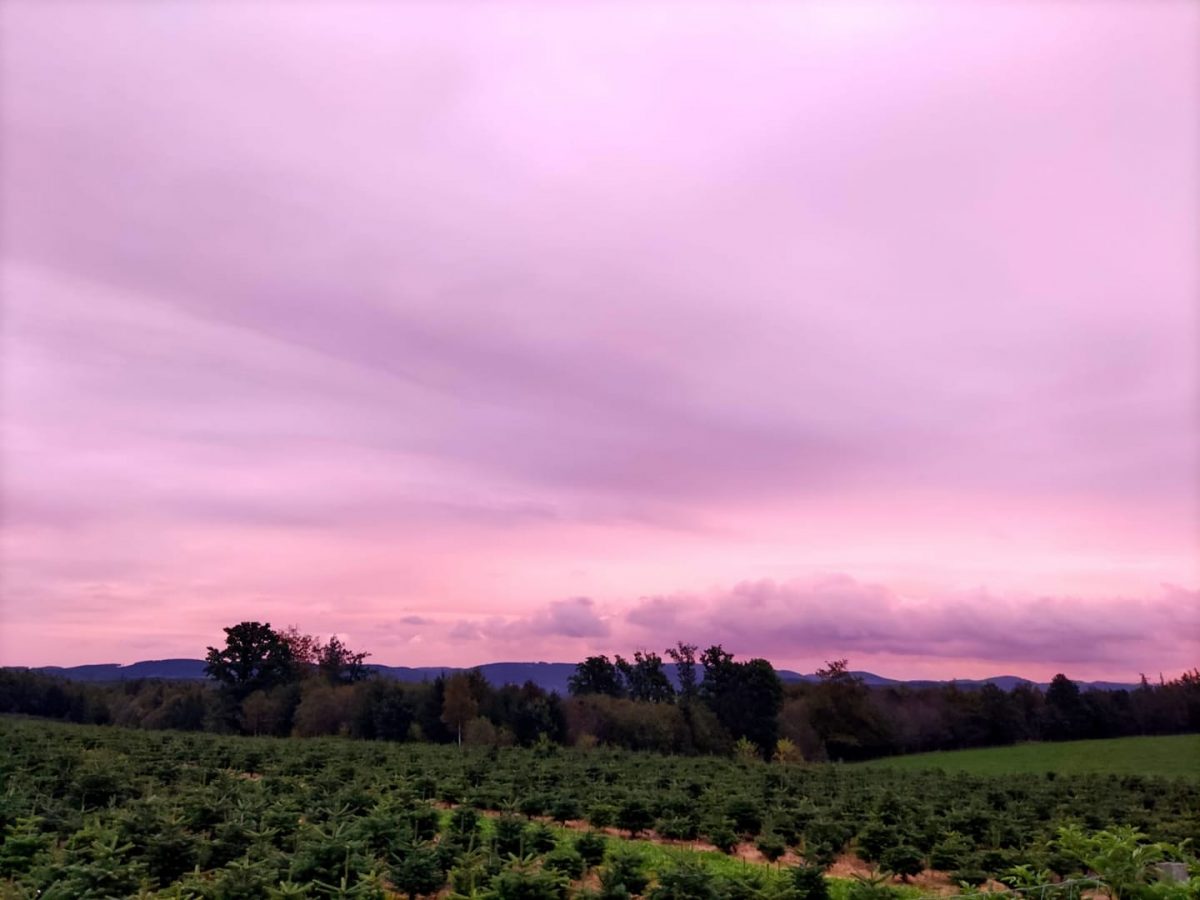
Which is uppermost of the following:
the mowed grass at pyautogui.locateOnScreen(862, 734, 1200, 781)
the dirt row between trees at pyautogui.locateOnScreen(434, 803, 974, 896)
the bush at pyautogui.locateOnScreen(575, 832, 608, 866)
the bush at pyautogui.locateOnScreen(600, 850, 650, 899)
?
the bush at pyautogui.locateOnScreen(600, 850, 650, 899)

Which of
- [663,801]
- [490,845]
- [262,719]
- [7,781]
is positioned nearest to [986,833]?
[663,801]

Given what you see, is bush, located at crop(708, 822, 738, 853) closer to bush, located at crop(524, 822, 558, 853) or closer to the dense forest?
bush, located at crop(524, 822, 558, 853)

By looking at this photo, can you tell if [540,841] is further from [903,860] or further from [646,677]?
[646,677]

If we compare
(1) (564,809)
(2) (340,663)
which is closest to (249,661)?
(2) (340,663)

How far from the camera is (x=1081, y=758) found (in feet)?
192

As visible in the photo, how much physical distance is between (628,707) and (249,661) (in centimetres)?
3278

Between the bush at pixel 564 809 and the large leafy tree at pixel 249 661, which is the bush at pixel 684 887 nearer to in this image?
the bush at pixel 564 809

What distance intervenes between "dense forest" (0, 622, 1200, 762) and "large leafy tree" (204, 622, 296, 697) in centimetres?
10

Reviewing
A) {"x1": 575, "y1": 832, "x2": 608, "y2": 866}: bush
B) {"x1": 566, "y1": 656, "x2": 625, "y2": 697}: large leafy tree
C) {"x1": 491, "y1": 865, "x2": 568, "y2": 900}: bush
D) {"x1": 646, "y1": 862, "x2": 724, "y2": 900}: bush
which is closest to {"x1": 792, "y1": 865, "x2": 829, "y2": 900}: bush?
{"x1": 646, "y1": 862, "x2": 724, "y2": 900}: bush

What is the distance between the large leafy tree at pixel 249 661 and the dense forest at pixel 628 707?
10cm

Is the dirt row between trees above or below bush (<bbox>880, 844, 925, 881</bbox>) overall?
below

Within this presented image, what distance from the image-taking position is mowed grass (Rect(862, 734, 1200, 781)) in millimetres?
53000

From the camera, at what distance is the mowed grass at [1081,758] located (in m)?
53.0

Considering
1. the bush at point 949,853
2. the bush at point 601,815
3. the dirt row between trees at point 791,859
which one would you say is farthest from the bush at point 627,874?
the bush at point 949,853
